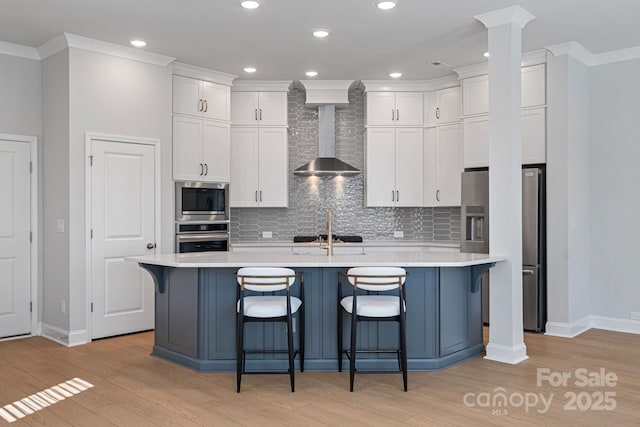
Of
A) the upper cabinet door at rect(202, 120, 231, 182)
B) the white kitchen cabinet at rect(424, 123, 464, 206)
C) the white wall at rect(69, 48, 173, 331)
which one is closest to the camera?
the white wall at rect(69, 48, 173, 331)

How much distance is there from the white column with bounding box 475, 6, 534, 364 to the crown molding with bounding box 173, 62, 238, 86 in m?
3.14

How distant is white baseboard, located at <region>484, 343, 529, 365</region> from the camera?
4.48 metres

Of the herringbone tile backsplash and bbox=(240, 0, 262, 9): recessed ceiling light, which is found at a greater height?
bbox=(240, 0, 262, 9): recessed ceiling light

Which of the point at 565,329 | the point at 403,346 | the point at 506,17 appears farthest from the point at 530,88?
the point at 403,346

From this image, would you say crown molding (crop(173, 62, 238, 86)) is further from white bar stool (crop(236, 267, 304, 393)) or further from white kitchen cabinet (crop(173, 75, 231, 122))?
white bar stool (crop(236, 267, 304, 393))

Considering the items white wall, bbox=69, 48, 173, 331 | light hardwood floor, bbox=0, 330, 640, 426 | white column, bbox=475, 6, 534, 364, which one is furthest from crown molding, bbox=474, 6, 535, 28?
white wall, bbox=69, 48, 173, 331

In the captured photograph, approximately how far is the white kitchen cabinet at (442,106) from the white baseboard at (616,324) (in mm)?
2741

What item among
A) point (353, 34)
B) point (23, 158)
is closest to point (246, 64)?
point (353, 34)

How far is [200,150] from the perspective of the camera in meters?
6.31

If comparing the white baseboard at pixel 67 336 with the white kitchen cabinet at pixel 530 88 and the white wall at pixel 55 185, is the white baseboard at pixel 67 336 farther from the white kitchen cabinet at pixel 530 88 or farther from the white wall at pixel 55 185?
the white kitchen cabinet at pixel 530 88

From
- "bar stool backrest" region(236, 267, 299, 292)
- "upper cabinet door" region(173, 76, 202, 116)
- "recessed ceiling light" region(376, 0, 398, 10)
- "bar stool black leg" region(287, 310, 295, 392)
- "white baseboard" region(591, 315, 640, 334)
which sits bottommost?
"white baseboard" region(591, 315, 640, 334)

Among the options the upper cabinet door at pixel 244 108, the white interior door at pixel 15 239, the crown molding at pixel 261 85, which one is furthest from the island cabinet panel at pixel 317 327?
the crown molding at pixel 261 85

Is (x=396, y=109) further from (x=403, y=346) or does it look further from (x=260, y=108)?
(x=403, y=346)

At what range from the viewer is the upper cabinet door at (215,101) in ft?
21.0
